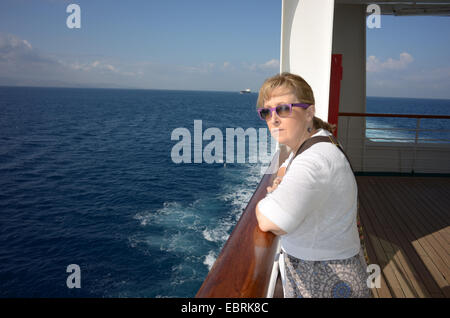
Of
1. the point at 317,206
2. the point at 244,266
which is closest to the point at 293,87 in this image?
the point at 317,206

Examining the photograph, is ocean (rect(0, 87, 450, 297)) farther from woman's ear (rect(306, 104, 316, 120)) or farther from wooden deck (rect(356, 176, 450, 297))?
woman's ear (rect(306, 104, 316, 120))

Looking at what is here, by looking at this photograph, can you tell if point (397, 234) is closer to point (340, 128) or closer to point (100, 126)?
point (340, 128)

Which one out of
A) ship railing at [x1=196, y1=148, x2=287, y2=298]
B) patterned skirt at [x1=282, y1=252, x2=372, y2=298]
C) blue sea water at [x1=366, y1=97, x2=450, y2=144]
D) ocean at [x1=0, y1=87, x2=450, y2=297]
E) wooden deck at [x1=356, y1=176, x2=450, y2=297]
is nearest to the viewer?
ship railing at [x1=196, y1=148, x2=287, y2=298]

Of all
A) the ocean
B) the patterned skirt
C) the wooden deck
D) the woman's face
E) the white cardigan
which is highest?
the woman's face

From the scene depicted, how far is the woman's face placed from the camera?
2.12 feet

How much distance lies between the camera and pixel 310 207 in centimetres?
51

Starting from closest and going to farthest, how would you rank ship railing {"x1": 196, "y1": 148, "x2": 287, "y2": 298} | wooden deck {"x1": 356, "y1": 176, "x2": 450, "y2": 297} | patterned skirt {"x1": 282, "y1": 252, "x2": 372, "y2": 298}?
ship railing {"x1": 196, "y1": 148, "x2": 287, "y2": 298} → patterned skirt {"x1": 282, "y1": 252, "x2": 372, "y2": 298} → wooden deck {"x1": 356, "y1": 176, "x2": 450, "y2": 297}

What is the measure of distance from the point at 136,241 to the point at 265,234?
7827mm

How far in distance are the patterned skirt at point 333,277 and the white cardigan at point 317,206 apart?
0.05ft

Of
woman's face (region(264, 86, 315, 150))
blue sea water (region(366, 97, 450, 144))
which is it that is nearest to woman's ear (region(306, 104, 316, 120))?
woman's face (region(264, 86, 315, 150))

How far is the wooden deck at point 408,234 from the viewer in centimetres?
159

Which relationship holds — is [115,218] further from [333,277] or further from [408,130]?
[333,277]

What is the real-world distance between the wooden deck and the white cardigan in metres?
1.16
